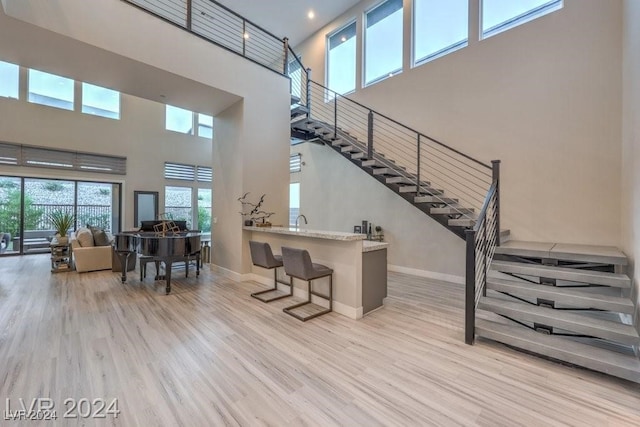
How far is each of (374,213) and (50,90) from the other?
9.29 metres

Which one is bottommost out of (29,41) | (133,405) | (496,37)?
(133,405)

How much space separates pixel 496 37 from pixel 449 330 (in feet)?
15.8

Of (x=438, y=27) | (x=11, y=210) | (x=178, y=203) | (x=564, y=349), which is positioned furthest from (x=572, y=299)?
(x=11, y=210)

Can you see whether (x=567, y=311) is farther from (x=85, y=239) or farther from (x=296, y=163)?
(x=85, y=239)

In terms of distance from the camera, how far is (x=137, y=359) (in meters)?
2.46

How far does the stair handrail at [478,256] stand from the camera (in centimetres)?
274

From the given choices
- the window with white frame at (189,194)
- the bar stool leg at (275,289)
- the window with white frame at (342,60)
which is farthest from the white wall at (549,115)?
the window with white frame at (189,194)

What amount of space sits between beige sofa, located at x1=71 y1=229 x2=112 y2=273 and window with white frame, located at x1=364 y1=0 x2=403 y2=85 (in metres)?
7.02

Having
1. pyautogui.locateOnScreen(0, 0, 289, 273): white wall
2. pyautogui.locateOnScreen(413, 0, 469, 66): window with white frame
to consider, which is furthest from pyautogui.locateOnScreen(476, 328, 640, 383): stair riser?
pyautogui.locateOnScreen(413, 0, 469, 66): window with white frame

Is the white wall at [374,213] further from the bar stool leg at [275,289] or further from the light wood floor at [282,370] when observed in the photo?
the bar stool leg at [275,289]

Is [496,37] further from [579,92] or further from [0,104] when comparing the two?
[0,104]

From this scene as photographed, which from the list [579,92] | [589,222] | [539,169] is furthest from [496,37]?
[589,222]

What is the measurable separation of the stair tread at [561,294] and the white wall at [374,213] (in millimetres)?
2100

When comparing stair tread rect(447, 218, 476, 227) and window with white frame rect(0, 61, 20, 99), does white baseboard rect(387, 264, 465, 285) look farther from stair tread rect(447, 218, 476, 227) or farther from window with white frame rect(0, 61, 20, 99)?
window with white frame rect(0, 61, 20, 99)
